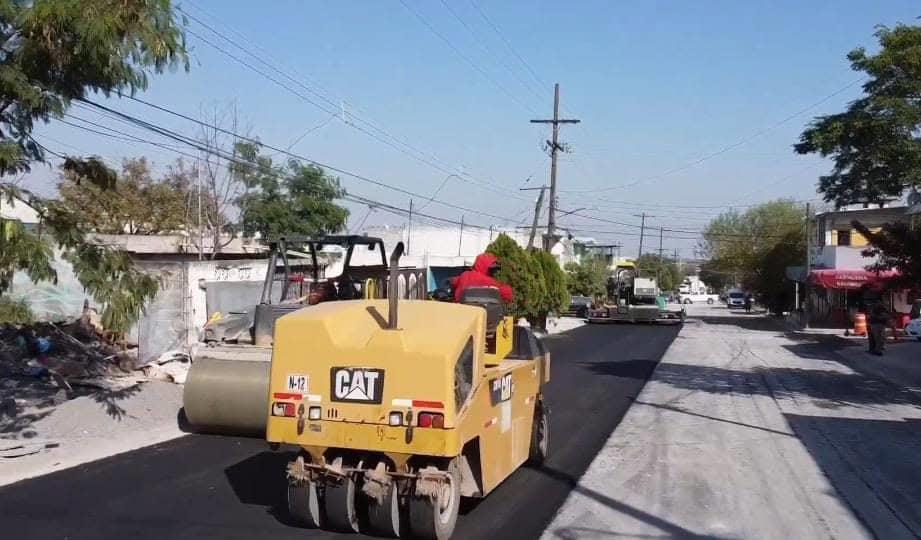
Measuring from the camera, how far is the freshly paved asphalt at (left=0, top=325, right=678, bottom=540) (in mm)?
7445

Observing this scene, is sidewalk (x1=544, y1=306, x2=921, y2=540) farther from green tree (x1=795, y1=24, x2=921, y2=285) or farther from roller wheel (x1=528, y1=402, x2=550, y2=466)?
green tree (x1=795, y1=24, x2=921, y2=285)

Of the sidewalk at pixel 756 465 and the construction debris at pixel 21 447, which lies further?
the construction debris at pixel 21 447

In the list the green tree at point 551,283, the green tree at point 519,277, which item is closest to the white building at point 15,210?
the green tree at point 519,277

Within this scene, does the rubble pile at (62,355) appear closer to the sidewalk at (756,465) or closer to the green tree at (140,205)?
the sidewalk at (756,465)

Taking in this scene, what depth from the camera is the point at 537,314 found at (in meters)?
34.0

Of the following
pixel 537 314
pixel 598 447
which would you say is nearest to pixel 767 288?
pixel 537 314

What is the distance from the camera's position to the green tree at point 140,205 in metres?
36.9

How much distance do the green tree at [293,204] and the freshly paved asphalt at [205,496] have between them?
23.3 metres

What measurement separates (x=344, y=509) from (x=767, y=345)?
92.0 feet

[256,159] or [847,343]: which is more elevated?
[256,159]

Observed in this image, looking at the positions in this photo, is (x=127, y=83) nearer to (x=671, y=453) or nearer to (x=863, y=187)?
(x=671, y=453)

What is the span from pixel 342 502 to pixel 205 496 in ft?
6.66

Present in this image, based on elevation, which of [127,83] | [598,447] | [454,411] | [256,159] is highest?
[256,159]

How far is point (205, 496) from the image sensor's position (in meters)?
8.63
